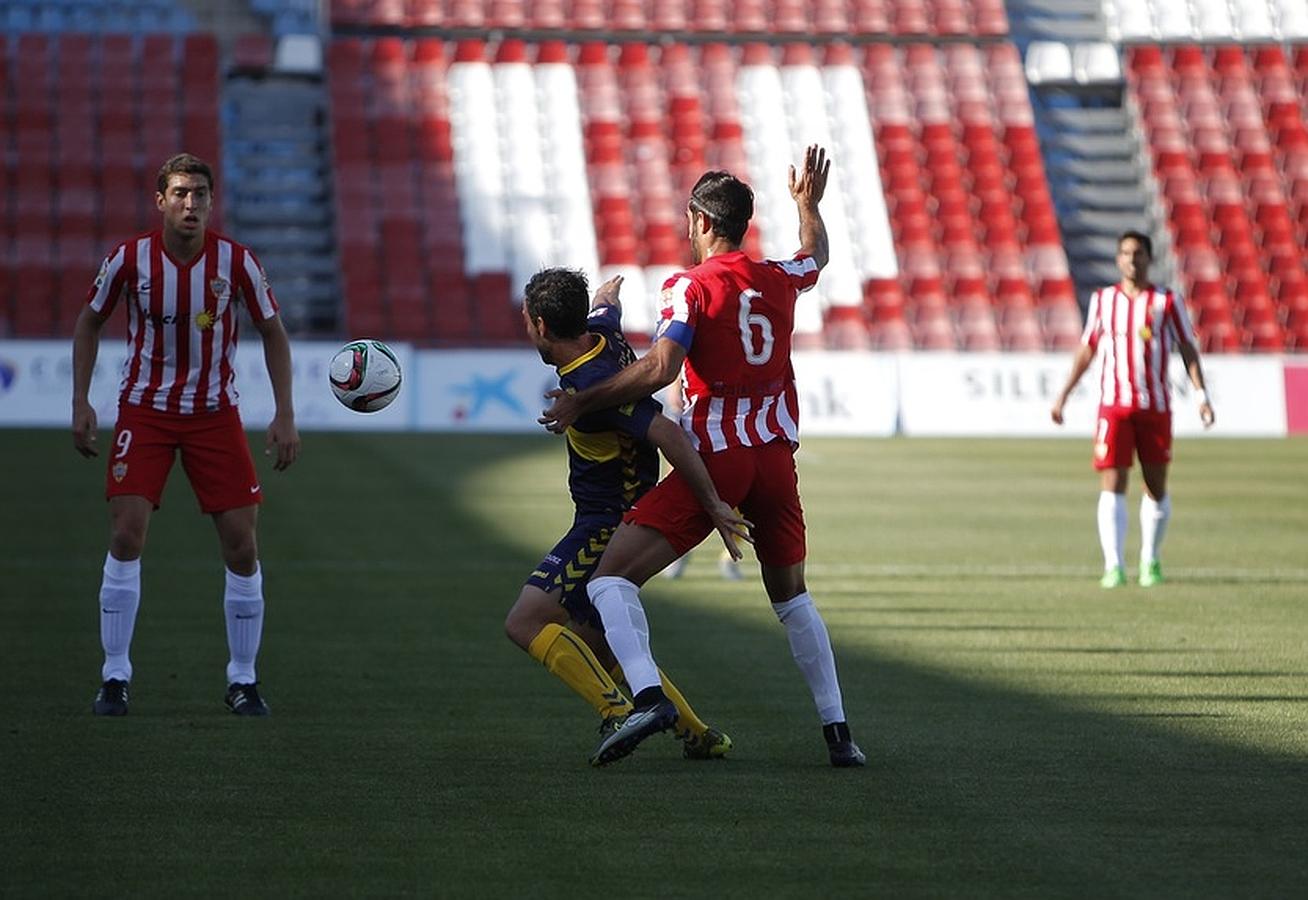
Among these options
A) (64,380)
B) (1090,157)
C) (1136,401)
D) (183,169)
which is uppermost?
(1090,157)

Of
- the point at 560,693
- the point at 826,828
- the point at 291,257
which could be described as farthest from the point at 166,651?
the point at 291,257

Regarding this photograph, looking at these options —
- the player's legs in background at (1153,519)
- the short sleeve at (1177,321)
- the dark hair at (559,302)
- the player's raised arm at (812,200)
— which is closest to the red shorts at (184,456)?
the dark hair at (559,302)

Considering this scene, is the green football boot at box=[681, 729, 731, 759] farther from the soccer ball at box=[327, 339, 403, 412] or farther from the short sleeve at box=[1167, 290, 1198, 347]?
the short sleeve at box=[1167, 290, 1198, 347]

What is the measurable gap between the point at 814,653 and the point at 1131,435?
6.06m

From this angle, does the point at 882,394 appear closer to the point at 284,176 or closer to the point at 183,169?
the point at 284,176

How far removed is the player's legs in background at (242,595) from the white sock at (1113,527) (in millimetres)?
5846

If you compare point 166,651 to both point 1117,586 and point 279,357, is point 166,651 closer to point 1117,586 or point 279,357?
point 279,357

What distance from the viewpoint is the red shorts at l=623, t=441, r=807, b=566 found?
601 cm

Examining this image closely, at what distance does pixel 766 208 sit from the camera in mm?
31125

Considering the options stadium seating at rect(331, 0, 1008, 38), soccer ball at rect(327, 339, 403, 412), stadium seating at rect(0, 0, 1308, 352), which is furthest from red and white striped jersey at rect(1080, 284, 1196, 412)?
stadium seating at rect(331, 0, 1008, 38)

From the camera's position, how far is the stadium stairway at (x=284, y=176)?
29.4 meters

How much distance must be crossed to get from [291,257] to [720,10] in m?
8.79

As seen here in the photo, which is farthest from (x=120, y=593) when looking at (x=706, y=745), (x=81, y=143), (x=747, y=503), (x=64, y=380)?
(x=81, y=143)

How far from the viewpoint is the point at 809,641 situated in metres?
6.22
